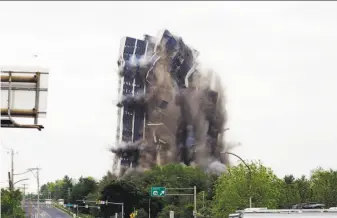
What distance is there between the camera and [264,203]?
3364 inches

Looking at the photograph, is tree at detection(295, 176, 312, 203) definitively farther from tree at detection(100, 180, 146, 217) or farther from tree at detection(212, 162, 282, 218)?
tree at detection(100, 180, 146, 217)

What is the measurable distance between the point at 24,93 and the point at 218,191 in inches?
3178

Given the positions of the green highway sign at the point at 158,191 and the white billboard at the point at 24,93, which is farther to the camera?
the green highway sign at the point at 158,191

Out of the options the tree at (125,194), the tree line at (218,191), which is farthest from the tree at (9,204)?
the tree at (125,194)

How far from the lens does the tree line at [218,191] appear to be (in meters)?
87.4

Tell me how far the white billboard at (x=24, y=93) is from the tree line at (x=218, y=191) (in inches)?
1969

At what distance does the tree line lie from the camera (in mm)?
87438

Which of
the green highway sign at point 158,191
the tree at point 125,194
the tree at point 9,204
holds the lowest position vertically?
the tree at point 9,204

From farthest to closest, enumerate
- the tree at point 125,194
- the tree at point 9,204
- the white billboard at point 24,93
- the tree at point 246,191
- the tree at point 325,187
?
the tree at point 125,194 < the tree at point 325,187 < the tree at point 9,204 < the tree at point 246,191 < the white billboard at point 24,93

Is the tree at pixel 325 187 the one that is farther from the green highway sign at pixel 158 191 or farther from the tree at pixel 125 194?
the tree at pixel 125 194

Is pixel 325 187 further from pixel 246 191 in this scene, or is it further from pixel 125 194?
pixel 125 194

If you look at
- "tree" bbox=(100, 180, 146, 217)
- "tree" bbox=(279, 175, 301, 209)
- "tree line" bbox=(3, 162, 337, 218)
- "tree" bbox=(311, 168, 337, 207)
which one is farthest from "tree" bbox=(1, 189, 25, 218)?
"tree" bbox=(100, 180, 146, 217)

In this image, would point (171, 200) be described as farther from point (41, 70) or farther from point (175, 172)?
point (41, 70)

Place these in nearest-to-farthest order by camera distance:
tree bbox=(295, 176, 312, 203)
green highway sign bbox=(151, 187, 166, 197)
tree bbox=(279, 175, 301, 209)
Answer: tree bbox=(279, 175, 301, 209) → green highway sign bbox=(151, 187, 166, 197) → tree bbox=(295, 176, 312, 203)
